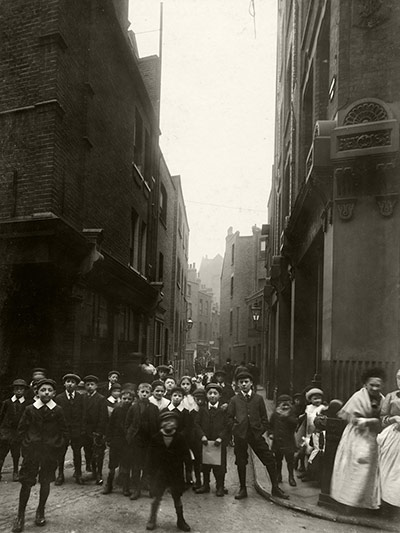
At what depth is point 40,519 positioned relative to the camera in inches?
220

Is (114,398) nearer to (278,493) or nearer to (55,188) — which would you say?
(278,493)

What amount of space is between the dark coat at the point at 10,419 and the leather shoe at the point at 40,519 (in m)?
2.06

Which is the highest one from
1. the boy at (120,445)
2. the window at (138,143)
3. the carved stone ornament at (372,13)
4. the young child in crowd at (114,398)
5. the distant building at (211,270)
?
the distant building at (211,270)

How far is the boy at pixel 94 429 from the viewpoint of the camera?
7820mm

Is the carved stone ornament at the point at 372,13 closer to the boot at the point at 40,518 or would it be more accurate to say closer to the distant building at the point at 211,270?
the boot at the point at 40,518

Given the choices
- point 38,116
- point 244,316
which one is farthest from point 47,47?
point 244,316

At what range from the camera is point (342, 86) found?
852cm

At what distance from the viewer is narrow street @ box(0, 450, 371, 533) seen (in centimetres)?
562

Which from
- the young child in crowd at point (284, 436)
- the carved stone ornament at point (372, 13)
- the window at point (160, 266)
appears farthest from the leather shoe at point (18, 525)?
the window at point (160, 266)

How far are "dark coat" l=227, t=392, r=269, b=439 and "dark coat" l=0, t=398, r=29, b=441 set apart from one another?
2.94 metres

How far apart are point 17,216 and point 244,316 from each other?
→ 116ft

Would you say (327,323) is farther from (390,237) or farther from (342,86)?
(342,86)

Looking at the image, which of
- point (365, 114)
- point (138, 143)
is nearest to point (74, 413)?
point (365, 114)

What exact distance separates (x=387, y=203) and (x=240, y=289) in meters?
39.0
